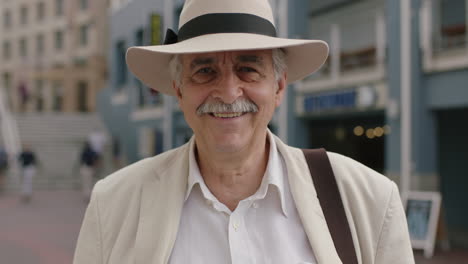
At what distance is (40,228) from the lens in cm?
1068

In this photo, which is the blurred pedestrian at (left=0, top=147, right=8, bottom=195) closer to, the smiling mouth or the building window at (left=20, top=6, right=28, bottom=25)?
the smiling mouth

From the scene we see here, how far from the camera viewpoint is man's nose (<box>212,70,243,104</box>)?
190 centimetres

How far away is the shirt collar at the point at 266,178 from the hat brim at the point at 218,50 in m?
0.36

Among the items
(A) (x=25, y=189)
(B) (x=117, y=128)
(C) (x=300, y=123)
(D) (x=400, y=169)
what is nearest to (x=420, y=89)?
(D) (x=400, y=169)

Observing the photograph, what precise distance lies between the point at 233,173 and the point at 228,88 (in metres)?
0.31

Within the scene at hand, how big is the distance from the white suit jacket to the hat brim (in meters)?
0.37

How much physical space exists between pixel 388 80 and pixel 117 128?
650 inches

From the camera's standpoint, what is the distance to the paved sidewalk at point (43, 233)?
8.12 metres

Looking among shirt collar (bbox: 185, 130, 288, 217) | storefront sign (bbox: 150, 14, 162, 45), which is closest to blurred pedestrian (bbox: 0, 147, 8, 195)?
storefront sign (bbox: 150, 14, 162, 45)

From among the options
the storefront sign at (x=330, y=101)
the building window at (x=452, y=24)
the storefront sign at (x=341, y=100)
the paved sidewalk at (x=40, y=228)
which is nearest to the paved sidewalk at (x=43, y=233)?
the paved sidewalk at (x=40, y=228)

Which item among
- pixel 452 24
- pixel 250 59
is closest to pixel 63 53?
pixel 452 24

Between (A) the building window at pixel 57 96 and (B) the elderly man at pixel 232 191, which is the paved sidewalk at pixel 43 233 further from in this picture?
(A) the building window at pixel 57 96

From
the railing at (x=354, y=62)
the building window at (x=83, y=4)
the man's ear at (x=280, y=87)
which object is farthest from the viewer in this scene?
the building window at (x=83, y=4)

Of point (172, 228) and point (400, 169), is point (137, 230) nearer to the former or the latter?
point (172, 228)
